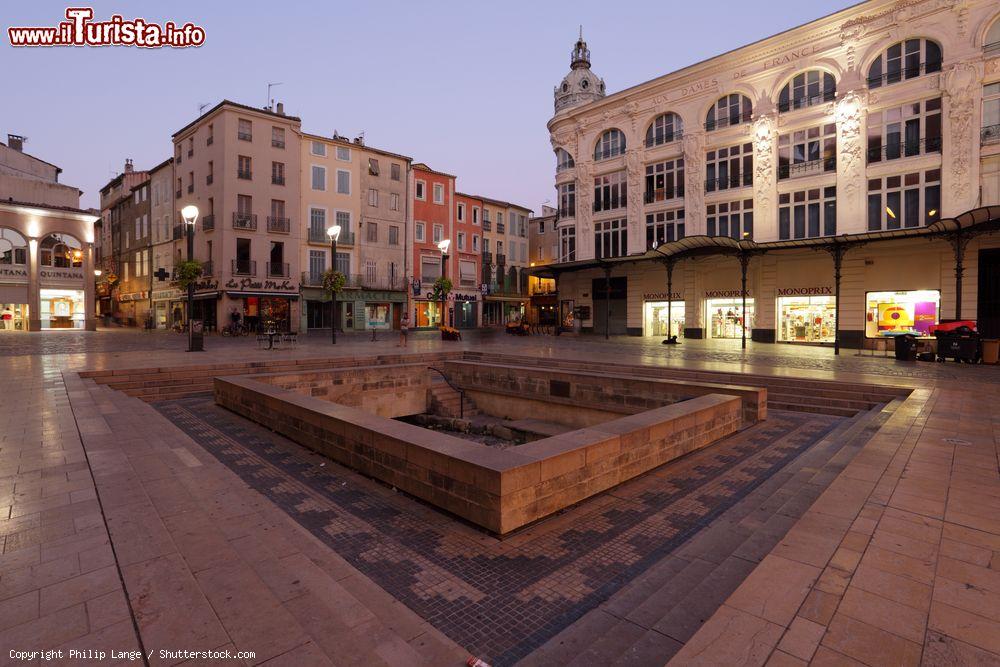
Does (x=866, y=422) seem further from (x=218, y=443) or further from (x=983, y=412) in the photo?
(x=218, y=443)

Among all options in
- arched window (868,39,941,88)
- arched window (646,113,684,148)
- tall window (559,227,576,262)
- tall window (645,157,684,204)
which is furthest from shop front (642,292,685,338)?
arched window (868,39,941,88)

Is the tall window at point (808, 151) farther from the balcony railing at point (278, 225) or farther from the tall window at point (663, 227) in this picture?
the balcony railing at point (278, 225)

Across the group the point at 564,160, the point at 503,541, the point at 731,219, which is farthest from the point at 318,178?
the point at 503,541

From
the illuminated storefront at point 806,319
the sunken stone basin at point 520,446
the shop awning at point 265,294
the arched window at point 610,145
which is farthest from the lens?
the shop awning at point 265,294

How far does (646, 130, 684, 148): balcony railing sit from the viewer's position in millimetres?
28469

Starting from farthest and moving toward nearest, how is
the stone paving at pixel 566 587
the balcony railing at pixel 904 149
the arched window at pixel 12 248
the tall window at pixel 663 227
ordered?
the arched window at pixel 12 248
the tall window at pixel 663 227
the balcony railing at pixel 904 149
the stone paving at pixel 566 587

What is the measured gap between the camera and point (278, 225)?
113 feet

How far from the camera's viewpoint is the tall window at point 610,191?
30828mm

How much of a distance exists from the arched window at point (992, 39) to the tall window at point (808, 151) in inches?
210

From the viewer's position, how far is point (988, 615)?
2.72 meters

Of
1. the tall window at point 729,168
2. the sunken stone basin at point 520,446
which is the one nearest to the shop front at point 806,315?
the tall window at point 729,168

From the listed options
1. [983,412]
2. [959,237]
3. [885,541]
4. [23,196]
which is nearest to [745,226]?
[959,237]

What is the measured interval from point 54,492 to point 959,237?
77.6 feet

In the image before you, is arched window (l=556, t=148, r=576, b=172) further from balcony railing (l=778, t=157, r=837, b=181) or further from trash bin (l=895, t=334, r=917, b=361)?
trash bin (l=895, t=334, r=917, b=361)
